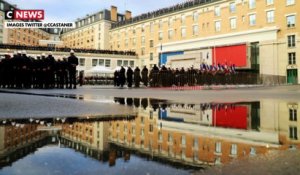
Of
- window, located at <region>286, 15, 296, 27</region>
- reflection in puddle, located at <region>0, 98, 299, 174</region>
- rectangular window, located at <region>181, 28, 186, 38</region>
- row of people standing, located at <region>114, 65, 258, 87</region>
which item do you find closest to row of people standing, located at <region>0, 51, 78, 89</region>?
row of people standing, located at <region>114, 65, 258, 87</region>

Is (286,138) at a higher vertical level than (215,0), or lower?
lower

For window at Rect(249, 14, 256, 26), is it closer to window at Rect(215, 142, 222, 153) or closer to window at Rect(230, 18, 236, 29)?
window at Rect(230, 18, 236, 29)

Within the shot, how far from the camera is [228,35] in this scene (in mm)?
46844

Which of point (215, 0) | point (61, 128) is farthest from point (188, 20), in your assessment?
point (61, 128)

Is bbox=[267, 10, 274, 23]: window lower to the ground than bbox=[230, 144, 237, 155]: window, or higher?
higher

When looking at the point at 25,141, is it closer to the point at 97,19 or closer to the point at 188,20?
the point at 188,20

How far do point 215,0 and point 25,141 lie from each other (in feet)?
168

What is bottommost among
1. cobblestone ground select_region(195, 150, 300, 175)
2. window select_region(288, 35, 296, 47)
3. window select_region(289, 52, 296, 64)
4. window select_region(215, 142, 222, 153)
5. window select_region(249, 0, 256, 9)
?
cobblestone ground select_region(195, 150, 300, 175)

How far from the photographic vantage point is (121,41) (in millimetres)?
72875

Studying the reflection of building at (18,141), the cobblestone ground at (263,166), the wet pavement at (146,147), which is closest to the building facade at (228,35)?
the wet pavement at (146,147)

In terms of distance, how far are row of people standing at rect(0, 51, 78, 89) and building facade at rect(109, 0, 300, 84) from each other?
22.8 m

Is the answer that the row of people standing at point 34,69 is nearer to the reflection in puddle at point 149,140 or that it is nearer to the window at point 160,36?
the reflection in puddle at point 149,140

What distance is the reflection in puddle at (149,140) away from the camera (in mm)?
2275

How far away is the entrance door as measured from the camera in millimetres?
40438
